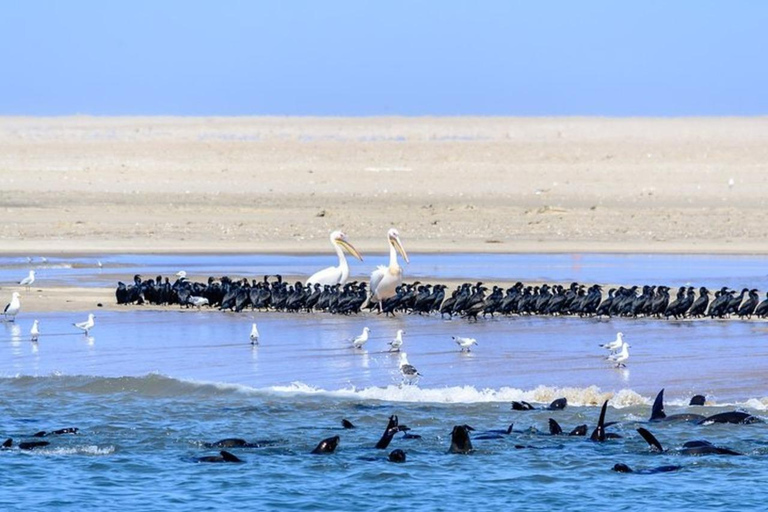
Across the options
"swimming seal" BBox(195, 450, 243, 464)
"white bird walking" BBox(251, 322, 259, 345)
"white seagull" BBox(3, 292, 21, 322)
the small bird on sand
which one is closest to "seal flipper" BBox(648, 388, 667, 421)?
"swimming seal" BBox(195, 450, 243, 464)

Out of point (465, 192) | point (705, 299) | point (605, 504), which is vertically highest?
point (465, 192)

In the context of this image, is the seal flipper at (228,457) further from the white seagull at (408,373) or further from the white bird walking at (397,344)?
the white bird walking at (397,344)

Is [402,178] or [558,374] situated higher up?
[402,178]

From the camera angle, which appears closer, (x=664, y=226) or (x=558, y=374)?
(x=558, y=374)

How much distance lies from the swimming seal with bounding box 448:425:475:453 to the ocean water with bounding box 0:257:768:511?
89 mm

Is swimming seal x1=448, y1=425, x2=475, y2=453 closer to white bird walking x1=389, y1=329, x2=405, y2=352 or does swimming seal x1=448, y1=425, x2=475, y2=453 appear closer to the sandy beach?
white bird walking x1=389, y1=329, x2=405, y2=352

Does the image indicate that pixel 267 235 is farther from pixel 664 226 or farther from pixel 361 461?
pixel 361 461

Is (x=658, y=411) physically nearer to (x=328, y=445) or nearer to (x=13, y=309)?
(x=328, y=445)

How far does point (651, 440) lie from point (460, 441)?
1.50 meters

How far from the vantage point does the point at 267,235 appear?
107ft

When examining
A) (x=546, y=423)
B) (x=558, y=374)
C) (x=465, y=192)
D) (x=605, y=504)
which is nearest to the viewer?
(x=605, y=504)

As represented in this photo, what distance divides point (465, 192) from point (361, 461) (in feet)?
106

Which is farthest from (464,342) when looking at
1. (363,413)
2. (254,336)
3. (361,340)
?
(363,413)

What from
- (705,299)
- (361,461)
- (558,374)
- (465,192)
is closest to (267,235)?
(465,192)
